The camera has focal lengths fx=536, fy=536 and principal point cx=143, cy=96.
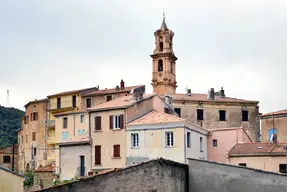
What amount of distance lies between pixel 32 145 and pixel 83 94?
13.3 meters

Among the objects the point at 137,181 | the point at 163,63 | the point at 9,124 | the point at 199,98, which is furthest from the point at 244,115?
the point at 9,124

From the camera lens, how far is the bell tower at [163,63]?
299 ft

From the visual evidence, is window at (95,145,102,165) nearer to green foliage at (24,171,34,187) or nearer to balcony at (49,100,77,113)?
green foliage at (24,171,34,187)

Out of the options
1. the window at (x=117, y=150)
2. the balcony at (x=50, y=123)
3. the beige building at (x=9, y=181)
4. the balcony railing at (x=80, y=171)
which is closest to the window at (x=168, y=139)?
the window at (x=117, y=150)

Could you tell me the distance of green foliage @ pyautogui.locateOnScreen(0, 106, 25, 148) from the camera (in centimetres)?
11858

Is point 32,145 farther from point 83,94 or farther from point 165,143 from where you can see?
point 165,143

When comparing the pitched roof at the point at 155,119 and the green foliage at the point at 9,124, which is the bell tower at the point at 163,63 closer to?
the pitched roof at the point at 155,119

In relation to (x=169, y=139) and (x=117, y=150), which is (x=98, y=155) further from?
(x=169, y=139)

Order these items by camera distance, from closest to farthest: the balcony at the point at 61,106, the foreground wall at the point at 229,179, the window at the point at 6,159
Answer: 1. the foreground wall at the point at 229,179
2. the balcony at the point at 61,106
3. the window at the point at 6,159

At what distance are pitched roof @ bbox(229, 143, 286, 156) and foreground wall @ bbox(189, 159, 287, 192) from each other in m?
30.7

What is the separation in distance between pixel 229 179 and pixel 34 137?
68.3 metres

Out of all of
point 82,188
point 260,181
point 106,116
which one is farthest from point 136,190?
point 106,116

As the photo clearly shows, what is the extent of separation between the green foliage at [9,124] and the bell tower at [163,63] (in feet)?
129

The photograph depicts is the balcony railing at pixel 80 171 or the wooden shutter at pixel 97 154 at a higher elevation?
the wooden shutter at pixel 97 154
